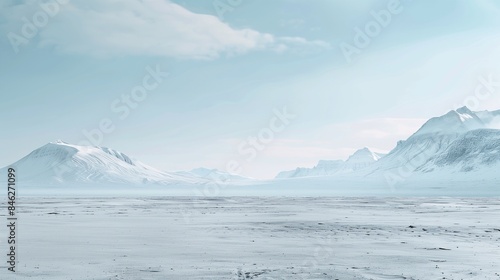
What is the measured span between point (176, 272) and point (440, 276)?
8.68 m

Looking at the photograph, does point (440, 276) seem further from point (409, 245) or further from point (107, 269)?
point (107, 269)

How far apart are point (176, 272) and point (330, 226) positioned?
64.9 ft

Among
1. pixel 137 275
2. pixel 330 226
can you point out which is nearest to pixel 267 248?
pixel 137 275

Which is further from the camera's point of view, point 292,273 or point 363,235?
point 363,235

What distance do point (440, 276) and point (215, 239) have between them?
13.1 metres

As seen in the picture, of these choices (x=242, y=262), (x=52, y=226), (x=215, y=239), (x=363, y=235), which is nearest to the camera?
(x=242, y=262)

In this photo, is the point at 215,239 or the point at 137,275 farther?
the point at 215,239

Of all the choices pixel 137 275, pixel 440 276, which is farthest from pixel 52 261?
pixel 440 276

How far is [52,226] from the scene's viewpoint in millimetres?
34031

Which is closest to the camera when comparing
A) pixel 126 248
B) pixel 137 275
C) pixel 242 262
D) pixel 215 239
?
pixel 137 275

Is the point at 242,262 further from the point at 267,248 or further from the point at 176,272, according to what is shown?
the point at 267,248

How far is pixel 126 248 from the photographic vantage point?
883 inches

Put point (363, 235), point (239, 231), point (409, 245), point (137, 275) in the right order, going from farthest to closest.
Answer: point (239, 231)
point (363, 235)
point (409, 245)
point (137, 275)

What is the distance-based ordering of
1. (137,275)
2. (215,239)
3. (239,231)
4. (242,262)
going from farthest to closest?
(239,231) < (215,239) < (242,262) < (137,275)
